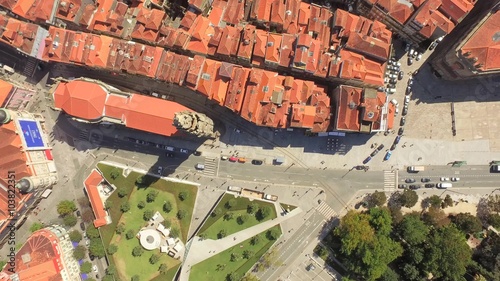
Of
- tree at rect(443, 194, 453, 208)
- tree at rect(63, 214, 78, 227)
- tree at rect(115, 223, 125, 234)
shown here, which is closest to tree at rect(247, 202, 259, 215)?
tree at rect(115, 223, 125, 234)

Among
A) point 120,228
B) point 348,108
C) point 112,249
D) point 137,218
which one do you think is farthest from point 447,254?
point 112,249

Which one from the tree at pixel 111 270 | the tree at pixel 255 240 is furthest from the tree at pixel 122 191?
the tree at pixel 255 240

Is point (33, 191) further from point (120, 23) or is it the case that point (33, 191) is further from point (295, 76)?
point (295, 76)

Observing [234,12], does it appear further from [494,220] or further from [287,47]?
[494,220]

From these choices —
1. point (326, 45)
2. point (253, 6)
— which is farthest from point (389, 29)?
point (253, 6)

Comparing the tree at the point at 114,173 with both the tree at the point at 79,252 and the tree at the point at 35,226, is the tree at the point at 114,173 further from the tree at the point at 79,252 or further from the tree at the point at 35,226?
the tree at the point at 35,226

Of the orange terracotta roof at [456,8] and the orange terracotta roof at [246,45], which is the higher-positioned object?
the orange terracotta roof at [456,8]

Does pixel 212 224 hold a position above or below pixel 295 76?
below
